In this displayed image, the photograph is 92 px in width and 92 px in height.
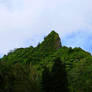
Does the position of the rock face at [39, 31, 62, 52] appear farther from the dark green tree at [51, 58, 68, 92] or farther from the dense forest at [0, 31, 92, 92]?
the dark green tree at [51, 58, 68, 92]

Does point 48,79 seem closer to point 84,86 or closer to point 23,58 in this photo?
point 84,86

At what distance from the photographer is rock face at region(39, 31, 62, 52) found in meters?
61.8

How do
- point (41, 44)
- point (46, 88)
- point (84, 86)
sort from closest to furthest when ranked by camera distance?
1. point (46, 88)
2. point (84, 86)
3. point (41, 44)

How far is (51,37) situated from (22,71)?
3068 centimetres

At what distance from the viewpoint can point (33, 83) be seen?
32.0 meters

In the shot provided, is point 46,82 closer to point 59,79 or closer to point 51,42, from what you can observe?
point 59,79

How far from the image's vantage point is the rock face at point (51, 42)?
203 ft

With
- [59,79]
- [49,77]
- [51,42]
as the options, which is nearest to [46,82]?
[49,77]

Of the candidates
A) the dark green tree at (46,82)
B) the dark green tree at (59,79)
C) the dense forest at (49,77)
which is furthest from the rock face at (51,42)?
the dark green tree at (59,79)

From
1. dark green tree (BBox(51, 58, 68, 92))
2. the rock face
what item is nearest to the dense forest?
dark green tree (BBox(51, 58, 68, 92))

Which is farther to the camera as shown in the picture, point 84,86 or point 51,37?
point 51,37

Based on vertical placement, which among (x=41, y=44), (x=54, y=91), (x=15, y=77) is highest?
(x=41, y=44)

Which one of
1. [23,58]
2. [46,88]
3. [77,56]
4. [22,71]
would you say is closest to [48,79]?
[46,88]

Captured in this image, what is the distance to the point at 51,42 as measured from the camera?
62.3 metres
